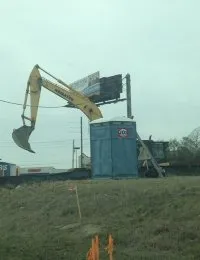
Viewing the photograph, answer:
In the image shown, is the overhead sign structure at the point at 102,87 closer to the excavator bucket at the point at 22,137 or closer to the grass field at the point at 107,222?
the excavator bucket at the point at 22,137

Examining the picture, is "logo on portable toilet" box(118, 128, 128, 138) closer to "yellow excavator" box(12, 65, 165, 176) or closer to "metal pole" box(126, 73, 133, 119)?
"yellow excavator" box(12, 65, 165, 176)

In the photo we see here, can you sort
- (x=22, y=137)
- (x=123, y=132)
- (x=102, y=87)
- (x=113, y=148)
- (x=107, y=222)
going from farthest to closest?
1. (x=102, y=87)
2. (x=22, y=137)
3. (x=123, y=132)
4. (x=113, y=148)
5. (x=107, y=222)

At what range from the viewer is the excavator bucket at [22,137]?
3421cm

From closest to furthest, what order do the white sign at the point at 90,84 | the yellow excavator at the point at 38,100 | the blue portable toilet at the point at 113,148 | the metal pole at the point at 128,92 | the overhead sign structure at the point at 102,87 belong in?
the blue portable toilet at the point at 113,148 → the yellow excavator at the point at 38,100 → the metal pole at the point at 128,92 → the overhead sign structure at the point at 102,87 → the white sign at the point at 90,84

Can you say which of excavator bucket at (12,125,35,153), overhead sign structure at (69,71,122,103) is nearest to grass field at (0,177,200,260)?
excavator bucket at (12,125,35,153)

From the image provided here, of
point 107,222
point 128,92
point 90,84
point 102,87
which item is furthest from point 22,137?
point 90,84

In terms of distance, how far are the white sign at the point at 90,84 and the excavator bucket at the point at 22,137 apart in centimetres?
2105

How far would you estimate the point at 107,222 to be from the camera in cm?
1720

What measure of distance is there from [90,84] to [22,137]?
25145mm

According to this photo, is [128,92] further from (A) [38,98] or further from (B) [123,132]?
(B) [123,132]

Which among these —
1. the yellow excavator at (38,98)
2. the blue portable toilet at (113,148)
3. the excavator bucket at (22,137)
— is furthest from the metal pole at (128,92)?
the blue portable toilet at (113,148)

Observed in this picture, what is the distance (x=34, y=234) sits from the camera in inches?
706

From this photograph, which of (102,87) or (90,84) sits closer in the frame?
(102,87)

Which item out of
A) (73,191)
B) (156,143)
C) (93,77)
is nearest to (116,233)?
(73,191)
